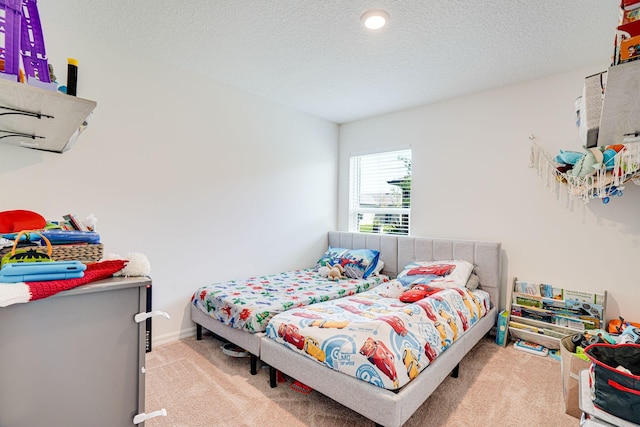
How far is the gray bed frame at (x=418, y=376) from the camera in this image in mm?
1502

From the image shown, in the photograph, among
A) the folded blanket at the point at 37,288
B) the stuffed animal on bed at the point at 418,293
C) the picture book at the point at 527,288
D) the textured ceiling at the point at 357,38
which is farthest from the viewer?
the picture book at the point at 527,288

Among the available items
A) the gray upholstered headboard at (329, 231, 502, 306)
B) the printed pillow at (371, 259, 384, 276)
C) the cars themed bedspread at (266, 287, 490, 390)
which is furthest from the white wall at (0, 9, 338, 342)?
the cars themed bedspread at (266, 287, 490, 390)

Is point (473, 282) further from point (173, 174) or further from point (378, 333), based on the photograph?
point (173, 174)

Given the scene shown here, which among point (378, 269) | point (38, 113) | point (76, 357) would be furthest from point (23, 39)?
point (378, 269)

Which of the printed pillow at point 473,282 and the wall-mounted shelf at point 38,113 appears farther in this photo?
the printed pillow at point 473,282

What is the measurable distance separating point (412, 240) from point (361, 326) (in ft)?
6.44

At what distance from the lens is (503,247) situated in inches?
121

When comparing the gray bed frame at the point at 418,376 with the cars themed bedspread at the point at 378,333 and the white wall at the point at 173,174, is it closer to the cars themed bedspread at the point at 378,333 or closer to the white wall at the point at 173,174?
the cars themed bedspread at the point at 378,333

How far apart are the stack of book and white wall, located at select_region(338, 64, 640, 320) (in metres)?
0.12

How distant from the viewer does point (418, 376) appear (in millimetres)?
1664

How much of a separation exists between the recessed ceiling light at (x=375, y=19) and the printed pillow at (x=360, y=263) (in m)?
2.28

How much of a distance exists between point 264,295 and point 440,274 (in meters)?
1.63

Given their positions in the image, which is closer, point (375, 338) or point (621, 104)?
point (621, 104)

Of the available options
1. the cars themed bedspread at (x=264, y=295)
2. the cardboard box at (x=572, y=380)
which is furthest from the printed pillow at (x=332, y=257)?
the cardboard box at (x=572, y=380)
